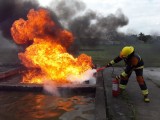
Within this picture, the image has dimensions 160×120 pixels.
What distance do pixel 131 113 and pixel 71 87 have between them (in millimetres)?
3346

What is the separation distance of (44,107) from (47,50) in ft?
14.4

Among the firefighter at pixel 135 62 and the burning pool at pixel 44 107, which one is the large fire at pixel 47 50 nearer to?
the burning pool at pixel 44 107

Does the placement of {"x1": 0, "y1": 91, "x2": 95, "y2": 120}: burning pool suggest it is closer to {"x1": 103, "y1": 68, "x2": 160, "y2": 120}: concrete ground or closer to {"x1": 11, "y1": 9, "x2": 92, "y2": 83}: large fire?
{"x1": 103, "y1": 68, "x2": 160, "y2": 120}: concrete ground

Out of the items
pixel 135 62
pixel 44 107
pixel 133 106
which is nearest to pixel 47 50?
pixel 44 107

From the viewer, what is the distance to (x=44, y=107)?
7.92 m

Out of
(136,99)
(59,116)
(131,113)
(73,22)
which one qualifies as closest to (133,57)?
(136,99)

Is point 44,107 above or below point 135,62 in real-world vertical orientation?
below

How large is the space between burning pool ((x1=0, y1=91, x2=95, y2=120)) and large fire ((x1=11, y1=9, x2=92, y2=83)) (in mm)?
1954

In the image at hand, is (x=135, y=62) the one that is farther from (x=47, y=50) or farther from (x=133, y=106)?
(x=47, y=50)

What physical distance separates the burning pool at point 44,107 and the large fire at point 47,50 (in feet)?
6.41

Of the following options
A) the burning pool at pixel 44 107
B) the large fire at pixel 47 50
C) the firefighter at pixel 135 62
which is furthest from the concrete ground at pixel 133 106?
the large fire at pixel 47 50

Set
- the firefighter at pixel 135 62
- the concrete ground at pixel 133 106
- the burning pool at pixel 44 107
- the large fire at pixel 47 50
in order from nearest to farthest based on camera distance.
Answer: the concrete ground at pixel 133 106
the burning pool at pixel 44 107
the firefighter at pixel 135 62
the large fire at pixel 47 50

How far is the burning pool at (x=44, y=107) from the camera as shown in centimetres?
700

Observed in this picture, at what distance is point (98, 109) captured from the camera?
697 centimetres
